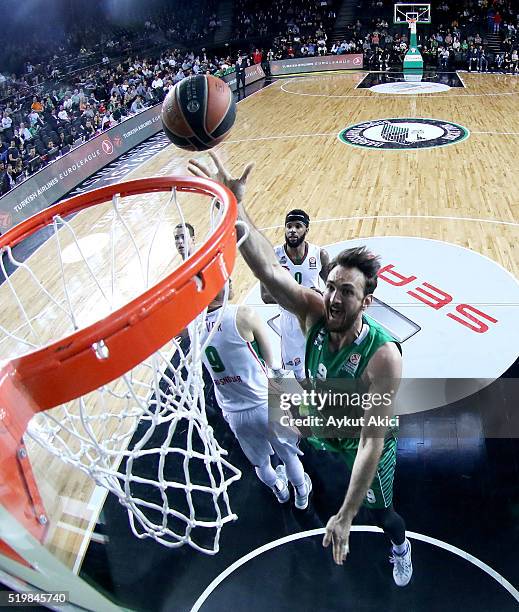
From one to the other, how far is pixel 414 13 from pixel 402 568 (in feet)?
Answer: 56.1

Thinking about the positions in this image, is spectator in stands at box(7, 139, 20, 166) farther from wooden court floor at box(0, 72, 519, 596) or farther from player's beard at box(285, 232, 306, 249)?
player's beard at box(285, 232, 306, 249)

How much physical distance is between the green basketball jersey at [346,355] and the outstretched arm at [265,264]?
0.10 m

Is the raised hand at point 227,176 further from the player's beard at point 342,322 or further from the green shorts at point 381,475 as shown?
the green shorts at point 381,475

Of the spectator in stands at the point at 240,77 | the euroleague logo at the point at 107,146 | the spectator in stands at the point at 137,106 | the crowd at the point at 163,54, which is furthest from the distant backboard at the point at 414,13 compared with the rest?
the euroleague logo at the point at 107,146

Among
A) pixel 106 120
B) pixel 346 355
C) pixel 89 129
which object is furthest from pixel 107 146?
pixel 346 355

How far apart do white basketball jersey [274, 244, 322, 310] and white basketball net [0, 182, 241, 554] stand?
0.76 meters

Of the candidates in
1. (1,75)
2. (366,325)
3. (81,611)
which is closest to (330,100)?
(1,75)

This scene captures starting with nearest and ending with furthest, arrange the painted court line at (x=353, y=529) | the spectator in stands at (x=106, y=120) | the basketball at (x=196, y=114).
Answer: the painted court line at (x=353, y=529)
the basketball at (x=196, y=114)
the spectator in stands at (x=106, y=120)

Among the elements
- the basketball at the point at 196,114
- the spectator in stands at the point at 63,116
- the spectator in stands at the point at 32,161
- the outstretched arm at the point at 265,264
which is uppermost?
the basketball at the point at 196,114

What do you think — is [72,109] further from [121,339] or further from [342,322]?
[121,339]

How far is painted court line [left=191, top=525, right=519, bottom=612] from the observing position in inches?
108

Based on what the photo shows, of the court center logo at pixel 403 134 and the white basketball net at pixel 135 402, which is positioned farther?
the court center logo at pixel 403 134

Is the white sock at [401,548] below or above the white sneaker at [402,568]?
above

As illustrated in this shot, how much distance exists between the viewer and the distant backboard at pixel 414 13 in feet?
54.2
